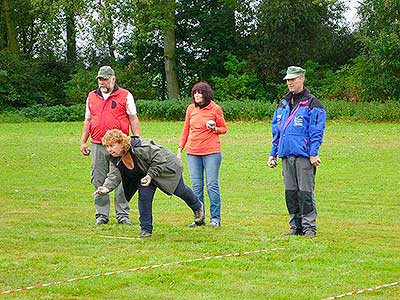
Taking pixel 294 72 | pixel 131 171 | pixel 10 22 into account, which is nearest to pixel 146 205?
pixel 131 171

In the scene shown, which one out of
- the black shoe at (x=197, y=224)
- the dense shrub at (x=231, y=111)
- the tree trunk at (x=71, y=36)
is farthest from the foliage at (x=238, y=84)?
the black shoe at (x=197, y=224)

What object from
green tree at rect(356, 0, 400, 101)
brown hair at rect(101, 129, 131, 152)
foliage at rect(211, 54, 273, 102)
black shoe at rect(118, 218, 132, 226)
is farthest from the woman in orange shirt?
foliage at rect(211, 54, 273, 102)

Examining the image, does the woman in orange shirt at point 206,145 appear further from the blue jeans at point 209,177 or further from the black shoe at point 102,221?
the black shoe at point 102,221

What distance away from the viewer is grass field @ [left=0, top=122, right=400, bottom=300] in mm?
7766

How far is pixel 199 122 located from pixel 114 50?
3778cm

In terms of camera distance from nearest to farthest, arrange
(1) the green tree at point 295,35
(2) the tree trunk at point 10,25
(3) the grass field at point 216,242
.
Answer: (3) the grass field at point 216,242 → (1) the green tree at point 295,35 → (2) the tree trunk at point 10,25

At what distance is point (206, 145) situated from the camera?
450 inches

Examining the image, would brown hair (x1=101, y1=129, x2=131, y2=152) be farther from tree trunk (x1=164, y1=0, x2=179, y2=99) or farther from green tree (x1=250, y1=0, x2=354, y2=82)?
tree trunk (x1=164, y1=0, x2=179, y2=99)

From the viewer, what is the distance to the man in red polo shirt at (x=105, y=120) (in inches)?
455

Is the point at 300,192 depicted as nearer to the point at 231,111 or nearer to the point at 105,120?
the point at 105,120

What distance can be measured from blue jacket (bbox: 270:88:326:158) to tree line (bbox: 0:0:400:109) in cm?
3185

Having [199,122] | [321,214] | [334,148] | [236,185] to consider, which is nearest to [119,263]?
[199,122]

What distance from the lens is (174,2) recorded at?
46.6 m

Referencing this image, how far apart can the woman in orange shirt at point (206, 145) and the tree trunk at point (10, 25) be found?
3734 cm
